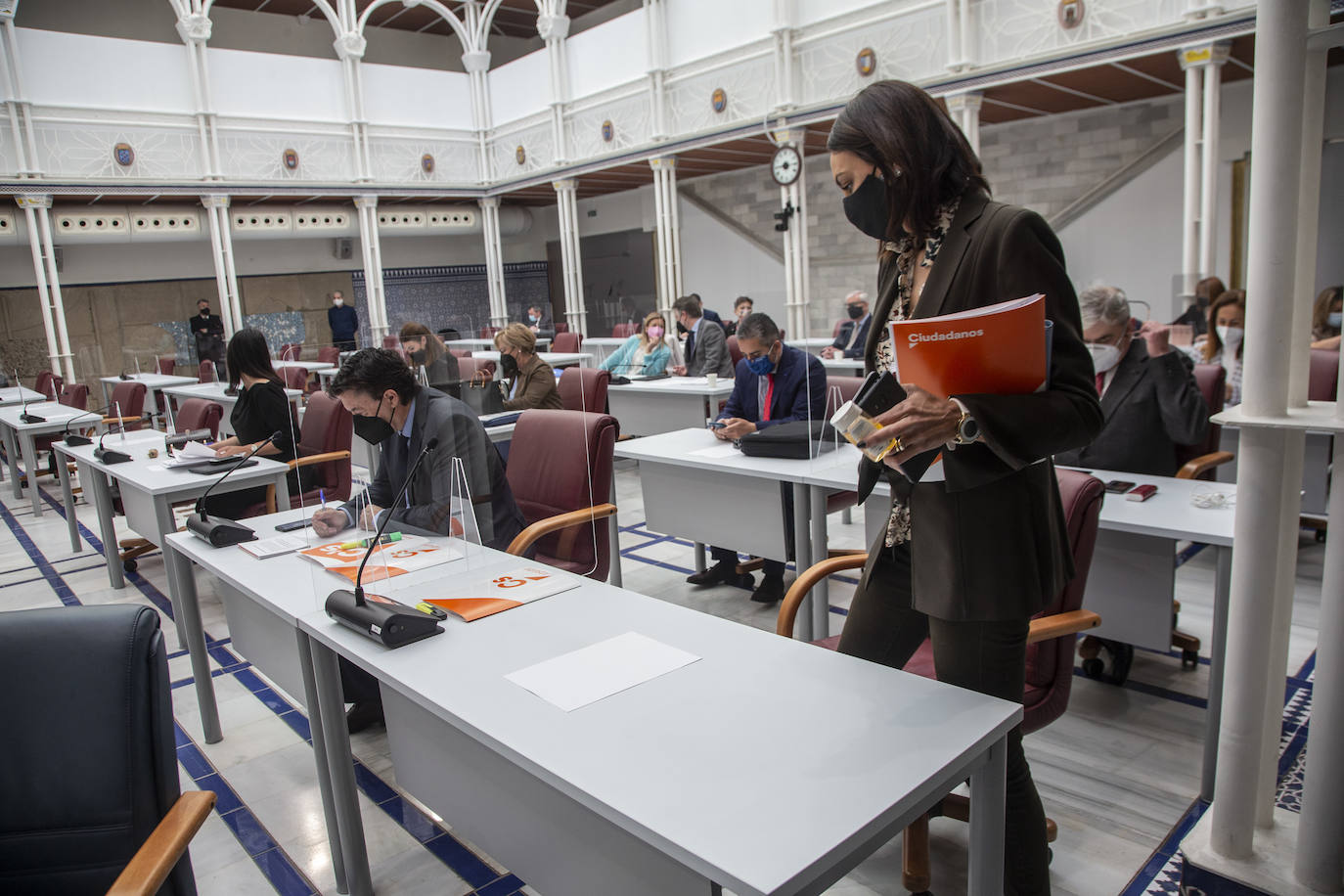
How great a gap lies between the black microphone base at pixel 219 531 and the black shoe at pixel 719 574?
88.0 inches

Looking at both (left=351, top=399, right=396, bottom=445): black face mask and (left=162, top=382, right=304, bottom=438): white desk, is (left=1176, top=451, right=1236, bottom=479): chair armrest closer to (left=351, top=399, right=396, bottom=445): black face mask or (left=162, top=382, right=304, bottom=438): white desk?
(left=351, top=399, right=396, bottom=445): black face mask

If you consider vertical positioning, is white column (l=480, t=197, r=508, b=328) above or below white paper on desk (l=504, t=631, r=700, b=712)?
above

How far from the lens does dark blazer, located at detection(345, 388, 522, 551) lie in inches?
97.0

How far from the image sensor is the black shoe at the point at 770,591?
13.6 ft

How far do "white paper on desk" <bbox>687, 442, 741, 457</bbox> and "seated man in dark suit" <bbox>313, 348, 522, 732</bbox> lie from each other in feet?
3.52

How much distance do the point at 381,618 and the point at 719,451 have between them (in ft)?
7.07

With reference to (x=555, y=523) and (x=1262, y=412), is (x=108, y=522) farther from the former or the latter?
(x=1262, y=412)

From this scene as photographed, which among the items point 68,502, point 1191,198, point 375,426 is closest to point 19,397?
point 68,502

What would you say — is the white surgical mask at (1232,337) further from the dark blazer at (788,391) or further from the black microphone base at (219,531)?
the black microphone base at (219,531)

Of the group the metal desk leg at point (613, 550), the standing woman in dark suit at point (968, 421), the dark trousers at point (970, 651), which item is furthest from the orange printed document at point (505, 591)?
the metal desk leg at point (613, 550)

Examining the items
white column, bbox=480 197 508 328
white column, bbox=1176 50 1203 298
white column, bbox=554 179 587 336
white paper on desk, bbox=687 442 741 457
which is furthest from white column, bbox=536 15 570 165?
white paper on desk, bbox=687 442 741 457

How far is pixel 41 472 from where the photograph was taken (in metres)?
8.91

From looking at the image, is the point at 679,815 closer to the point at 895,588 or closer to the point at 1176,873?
the point at 895,588

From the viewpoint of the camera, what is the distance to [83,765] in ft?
4.84
